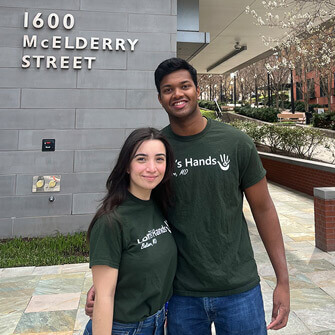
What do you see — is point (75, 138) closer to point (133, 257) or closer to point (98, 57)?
point (98, 57)

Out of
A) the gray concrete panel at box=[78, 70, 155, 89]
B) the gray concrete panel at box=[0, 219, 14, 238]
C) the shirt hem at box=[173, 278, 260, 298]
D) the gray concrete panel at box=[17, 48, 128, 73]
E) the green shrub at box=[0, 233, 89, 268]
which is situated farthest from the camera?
the gray concrete panel at box=[78, 70, 155, 89]

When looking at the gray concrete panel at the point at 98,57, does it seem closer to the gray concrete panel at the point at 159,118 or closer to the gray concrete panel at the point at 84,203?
the gray concrete panel at the point at 159,118

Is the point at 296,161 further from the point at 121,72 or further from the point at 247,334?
the point at 247,334

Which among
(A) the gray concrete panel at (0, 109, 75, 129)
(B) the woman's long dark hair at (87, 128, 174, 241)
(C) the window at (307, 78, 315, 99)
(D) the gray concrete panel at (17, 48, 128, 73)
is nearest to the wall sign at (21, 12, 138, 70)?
(D) the gray concrete panel at (17, 48, 128, 73)

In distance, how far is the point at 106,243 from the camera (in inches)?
44.8

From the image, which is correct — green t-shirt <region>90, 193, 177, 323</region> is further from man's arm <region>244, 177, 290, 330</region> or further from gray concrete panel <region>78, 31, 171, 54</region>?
gray concrete panel <region>78, 31, 171, 54</region>

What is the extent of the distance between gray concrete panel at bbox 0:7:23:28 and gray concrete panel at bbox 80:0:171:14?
1130 millimetres

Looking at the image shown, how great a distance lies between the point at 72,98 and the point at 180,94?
4.35 metres

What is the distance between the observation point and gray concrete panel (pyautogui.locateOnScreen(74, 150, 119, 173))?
526cm

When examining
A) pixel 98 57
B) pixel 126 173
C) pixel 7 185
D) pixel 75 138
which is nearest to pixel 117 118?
pixel 75 138

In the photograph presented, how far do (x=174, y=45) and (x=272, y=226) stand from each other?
4.85m

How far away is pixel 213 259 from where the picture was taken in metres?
1.36

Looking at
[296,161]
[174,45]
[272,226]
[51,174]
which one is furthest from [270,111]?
[272,226]

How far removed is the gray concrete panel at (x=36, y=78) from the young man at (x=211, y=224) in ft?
14.2
